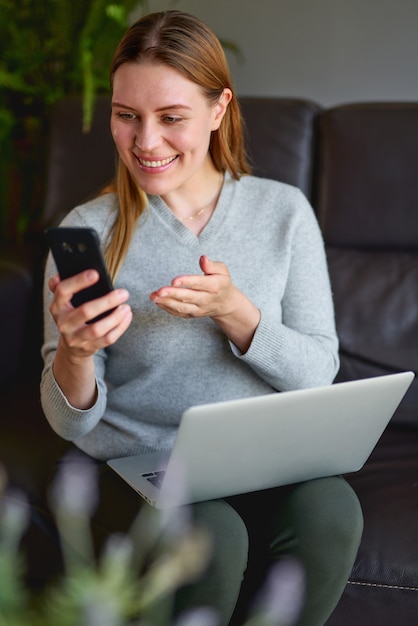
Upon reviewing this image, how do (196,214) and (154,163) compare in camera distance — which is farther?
(196,214)

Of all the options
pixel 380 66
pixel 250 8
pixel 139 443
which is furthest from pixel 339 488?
pixel 250 8

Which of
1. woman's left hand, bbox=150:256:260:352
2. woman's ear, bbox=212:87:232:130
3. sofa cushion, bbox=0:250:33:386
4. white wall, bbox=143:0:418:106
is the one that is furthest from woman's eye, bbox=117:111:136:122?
white wall, bbox=143:0:418:106

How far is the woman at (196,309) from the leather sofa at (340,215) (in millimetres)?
274

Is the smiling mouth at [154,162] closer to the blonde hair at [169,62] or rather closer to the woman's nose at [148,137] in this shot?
the woman's nose at [148,137]

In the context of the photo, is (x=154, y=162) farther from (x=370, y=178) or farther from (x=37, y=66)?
(x=37, y=66)

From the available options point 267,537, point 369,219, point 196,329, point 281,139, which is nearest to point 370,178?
point 369,219

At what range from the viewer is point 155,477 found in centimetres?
130

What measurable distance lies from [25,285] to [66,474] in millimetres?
516

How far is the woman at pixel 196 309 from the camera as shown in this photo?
47.8 inches

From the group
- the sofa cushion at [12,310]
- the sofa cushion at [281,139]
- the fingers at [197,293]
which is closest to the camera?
the fingers at [197,293]

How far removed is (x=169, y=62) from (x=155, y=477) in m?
0.63

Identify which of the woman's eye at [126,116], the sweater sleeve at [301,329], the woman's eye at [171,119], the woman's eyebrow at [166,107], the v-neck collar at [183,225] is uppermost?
the woman's eyebrow at [166,107]

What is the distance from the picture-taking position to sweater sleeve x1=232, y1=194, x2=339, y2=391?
4.49ft

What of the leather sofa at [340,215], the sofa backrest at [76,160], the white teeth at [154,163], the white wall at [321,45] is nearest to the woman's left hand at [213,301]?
the white teeth at [154,163]
